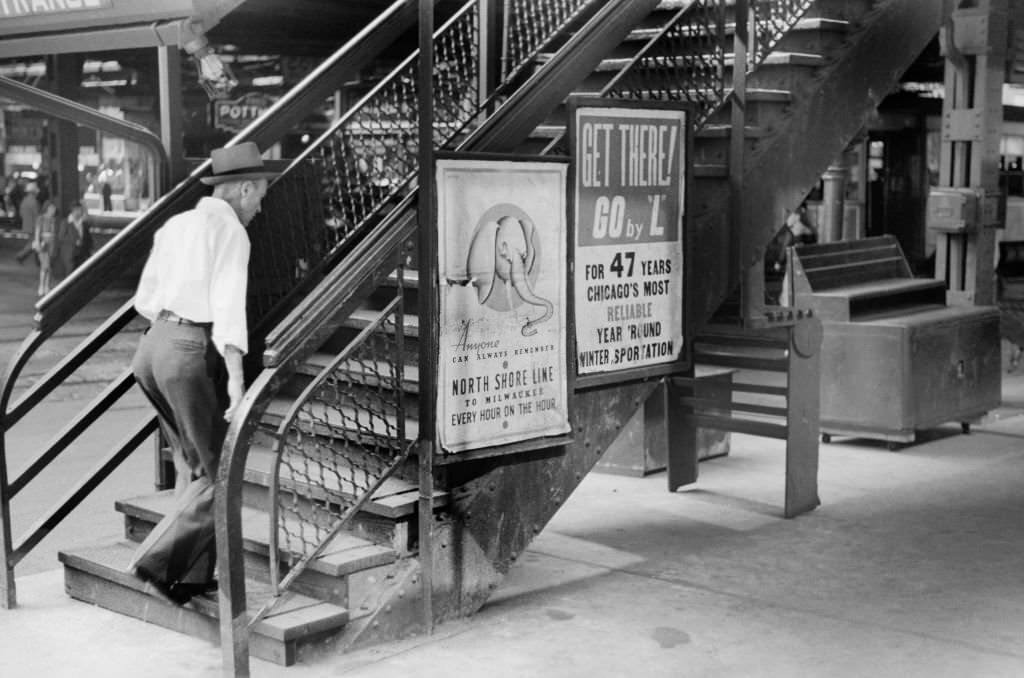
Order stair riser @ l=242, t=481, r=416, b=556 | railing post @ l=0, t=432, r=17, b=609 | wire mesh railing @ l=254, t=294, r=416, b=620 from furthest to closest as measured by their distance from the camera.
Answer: railing post @ l=0, t=432, r=17, b=609 → stair riser @ l=242, t=481, r=416, b=556 → wire mesh railing @ l=254, t=294, r=416, b=620

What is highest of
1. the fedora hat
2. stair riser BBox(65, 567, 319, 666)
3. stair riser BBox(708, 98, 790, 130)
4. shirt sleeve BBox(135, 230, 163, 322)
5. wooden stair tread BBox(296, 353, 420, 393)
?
stair riser BBox(708, 98, 790, 130)

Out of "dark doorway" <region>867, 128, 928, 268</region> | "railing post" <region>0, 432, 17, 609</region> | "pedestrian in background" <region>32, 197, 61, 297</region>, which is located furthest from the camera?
"dark doorway" <region>867, 128, 928, 268</region>

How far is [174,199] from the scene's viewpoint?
22.1 feet

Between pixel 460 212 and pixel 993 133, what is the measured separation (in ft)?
23.3

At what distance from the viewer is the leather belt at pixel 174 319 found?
5543 mm

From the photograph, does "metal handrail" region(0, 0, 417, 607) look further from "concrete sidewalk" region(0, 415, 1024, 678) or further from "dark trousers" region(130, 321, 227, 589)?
"dark trousers" region(130, 321, 227, 589)

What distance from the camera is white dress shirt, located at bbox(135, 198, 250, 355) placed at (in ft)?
17.9

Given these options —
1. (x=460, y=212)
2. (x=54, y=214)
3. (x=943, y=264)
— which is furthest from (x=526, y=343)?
(x=54, y=214)

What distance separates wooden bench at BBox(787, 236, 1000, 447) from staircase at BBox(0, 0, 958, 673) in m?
1.85

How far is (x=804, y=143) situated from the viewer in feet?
24.6

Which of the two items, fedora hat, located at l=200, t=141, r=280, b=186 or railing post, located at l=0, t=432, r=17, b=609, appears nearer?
fedora hat, located at l=200, t=141, r=280, b=186

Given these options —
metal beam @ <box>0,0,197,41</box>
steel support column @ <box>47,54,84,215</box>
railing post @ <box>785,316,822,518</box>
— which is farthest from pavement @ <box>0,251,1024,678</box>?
steel support column @ <box>47,54,84,215</box>

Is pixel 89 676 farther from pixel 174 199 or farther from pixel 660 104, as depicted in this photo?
pixel 660 104

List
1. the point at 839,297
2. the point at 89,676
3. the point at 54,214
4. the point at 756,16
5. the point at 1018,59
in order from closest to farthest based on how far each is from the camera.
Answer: the point at 89,676, the point at 756,16, the point at 839,297, the point at 1018,59, the point at 54,214
